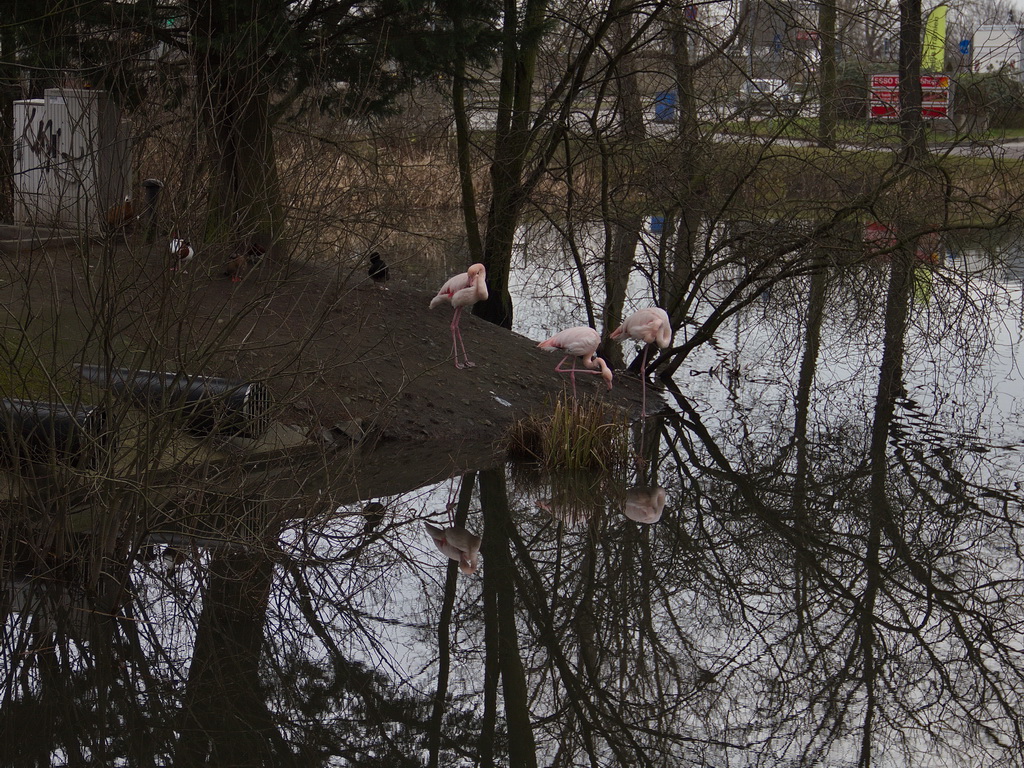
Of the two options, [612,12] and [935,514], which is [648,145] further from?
[935,514]

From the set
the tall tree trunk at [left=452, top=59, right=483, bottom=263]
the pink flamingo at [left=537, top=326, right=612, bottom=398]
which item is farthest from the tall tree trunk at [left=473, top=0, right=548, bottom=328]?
the pink flamingo at [left=537, top=326, right=612, bottom=398]

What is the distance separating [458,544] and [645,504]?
1.87 metres

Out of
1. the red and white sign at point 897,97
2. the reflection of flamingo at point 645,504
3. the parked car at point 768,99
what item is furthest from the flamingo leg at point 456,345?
the red and white sign at point 897,97

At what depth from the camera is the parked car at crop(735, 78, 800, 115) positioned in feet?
38.5

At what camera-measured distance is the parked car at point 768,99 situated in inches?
463

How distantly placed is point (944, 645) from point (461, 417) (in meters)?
5.71

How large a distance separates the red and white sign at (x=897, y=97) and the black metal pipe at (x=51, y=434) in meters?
8.10

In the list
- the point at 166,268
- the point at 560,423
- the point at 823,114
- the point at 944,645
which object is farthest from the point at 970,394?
the point at 166,268

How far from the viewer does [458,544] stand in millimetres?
8078

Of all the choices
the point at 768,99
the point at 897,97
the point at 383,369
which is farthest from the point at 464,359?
the point at 897,97

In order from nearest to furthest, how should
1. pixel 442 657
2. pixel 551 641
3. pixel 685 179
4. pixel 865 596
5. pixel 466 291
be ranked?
pixel 442 657
pixel 551 641
pixel 865 596
pixel 466 291
pixel 685 179

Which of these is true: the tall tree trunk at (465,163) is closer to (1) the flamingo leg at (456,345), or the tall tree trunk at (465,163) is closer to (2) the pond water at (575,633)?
(1) the flamingo leg at (456,345)

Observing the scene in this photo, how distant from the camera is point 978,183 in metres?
12.8

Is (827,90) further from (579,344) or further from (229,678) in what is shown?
(229,678)
